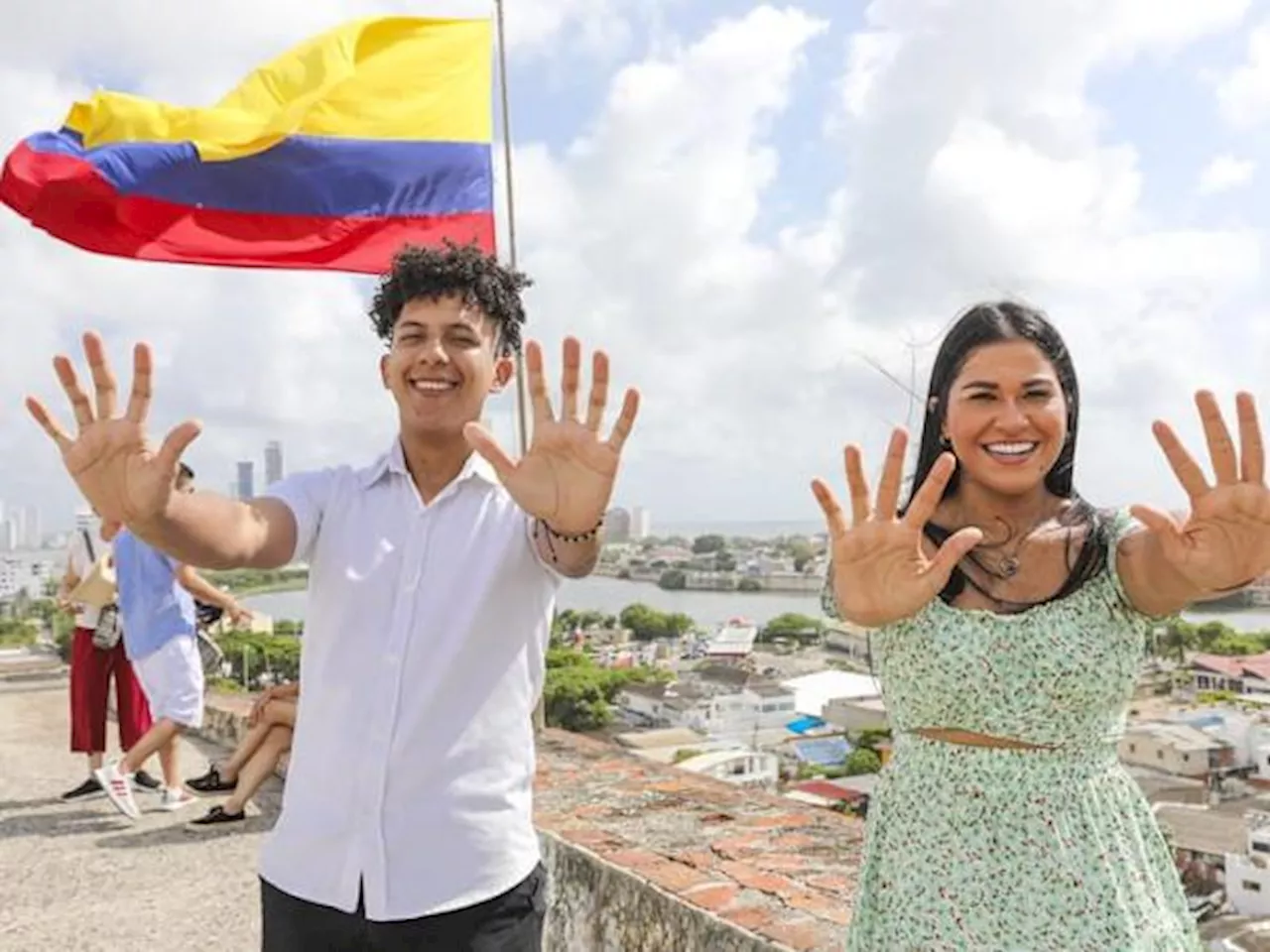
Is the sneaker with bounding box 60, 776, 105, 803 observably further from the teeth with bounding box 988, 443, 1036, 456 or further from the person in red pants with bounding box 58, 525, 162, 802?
the teeth with bounding box 988, 443, 1036, 456

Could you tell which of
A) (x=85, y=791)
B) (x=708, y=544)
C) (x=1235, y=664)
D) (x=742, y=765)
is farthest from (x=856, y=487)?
(x=708, y=544)

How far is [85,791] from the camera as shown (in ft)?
16.0

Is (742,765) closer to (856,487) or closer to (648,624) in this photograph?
(856,487)

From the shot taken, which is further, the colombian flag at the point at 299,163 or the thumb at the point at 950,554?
the colombian flag at the point at 299,163

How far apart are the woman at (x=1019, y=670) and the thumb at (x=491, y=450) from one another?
0.45m

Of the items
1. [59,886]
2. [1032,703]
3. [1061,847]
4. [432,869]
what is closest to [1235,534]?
[1032,703]

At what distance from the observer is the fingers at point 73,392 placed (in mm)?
1575

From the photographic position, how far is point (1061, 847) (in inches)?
54.7

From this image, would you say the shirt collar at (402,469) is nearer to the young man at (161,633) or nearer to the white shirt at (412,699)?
the white shirt at (412,699)

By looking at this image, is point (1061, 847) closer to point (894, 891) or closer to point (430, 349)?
point (894, 891)

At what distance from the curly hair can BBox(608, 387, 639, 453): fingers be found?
0.31 metres

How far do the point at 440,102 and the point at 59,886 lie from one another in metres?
3.58

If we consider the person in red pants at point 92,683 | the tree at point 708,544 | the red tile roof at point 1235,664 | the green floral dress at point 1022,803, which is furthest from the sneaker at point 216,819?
the tree at point 708,544

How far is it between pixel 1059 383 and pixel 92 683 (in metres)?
4.38
